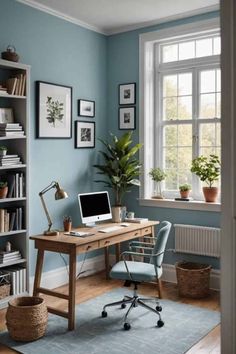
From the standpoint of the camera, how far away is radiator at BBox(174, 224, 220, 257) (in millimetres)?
4566

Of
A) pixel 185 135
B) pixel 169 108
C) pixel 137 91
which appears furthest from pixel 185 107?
pixel 137 91

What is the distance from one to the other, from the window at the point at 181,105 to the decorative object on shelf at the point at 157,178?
0.08 meters

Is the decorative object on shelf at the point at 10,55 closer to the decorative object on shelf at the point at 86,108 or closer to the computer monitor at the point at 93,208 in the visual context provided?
the decorative object on shelf at the point at 86,108

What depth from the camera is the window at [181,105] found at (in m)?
4.82

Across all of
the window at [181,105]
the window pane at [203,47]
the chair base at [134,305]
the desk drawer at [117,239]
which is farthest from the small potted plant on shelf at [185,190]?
the window pane at [203,47]

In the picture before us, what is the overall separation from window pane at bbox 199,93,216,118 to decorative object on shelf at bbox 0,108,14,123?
213cm

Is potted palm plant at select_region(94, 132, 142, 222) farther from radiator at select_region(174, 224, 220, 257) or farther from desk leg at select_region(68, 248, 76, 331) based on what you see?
desk leg at select_region(68, 248, 76, 331)

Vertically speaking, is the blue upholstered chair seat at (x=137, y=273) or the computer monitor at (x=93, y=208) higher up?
the computer monitor at (x=93, y=208)

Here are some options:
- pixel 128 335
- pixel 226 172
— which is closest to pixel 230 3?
pixel 226 172

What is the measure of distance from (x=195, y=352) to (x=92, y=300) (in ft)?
4.53

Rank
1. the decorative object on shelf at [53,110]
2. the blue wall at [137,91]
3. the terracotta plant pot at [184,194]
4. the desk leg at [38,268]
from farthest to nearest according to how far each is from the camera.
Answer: the terracotta plant pot at [184,194]
the blue wall at [137,91]
the decorative object on shelf at [53,110]
the desk leg at [38,268]

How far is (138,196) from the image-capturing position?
206 inches

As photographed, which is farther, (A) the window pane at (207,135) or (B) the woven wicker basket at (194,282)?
(A) the window pane at (207,135)

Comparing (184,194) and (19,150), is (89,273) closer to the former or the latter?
(184,194)
